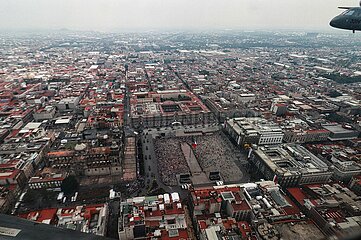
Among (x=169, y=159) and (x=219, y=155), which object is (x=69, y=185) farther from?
(x=219, y=155)

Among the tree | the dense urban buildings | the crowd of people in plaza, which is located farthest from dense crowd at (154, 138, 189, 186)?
the tree

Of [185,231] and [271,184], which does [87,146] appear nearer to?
[185,231]

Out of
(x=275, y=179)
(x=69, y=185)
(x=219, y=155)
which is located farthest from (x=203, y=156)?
(x=69, y=185)

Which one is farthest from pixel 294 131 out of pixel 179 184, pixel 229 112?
pixel 179 184

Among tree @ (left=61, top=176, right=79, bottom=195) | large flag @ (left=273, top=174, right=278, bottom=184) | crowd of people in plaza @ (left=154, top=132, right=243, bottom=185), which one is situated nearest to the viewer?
tree @ (left=61, top=176, right=79, bottom=195)

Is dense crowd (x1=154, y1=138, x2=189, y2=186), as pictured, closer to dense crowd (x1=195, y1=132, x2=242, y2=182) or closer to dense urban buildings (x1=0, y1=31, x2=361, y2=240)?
dense urban buildings (x1=0, y1=31, x2=361, y2=240)

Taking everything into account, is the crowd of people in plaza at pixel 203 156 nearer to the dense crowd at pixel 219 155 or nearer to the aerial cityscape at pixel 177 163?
the dense crowd at pixel 219 155
